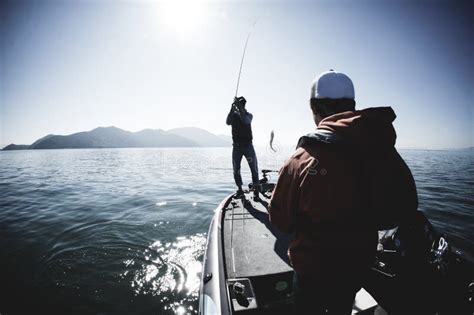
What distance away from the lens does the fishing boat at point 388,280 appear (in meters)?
2.41

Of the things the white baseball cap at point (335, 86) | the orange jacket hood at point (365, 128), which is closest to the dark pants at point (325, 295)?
the orange jacket hood at point (365, 128)

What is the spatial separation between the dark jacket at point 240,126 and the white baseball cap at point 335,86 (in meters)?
4.66

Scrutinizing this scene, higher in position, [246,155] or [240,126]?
[240,126]

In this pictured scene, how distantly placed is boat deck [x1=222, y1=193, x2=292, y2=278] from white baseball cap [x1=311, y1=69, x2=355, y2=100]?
8.89ft

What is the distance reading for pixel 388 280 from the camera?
8.84ft

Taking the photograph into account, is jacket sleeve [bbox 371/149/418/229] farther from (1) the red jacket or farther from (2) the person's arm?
(2) the person's arm

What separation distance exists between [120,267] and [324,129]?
567 centimetres

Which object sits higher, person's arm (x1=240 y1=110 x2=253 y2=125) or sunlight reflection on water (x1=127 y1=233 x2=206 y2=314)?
person's arm (x1=240 y1=110 x2=253 y2=125)

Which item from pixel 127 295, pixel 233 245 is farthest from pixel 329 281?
pixel 127 295

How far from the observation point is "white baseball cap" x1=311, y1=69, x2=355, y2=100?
1.55 meters

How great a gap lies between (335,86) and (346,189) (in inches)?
30.6

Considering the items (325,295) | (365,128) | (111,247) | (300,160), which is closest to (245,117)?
(300,160)

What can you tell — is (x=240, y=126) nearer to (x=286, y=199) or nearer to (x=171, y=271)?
(x=171, y=271)

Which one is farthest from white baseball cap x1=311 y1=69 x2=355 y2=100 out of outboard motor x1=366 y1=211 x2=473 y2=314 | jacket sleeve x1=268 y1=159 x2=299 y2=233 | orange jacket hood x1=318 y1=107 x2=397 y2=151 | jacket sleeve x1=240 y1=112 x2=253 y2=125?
jacket sleeve x1=240 y1=112 x2=253 y2=125
